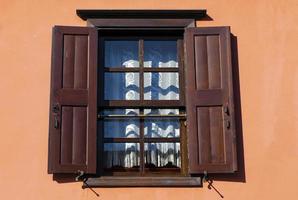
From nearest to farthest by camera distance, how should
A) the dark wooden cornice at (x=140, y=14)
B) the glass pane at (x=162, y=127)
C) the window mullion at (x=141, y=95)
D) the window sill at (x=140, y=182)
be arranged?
the window sill at (x=140, y=182) < the window mullion at (x=141, y=95) < the glass pane at (x=162, y=127) < the dark wooden cornice at (x=140, y=14)

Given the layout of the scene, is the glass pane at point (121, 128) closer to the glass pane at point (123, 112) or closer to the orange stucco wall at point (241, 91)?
the glass pane at point (123, 112)

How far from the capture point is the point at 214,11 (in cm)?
705

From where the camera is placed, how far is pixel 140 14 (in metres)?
6.96

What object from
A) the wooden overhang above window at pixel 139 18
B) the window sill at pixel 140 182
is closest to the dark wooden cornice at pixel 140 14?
the wooden overhang above window at pixel 139 18

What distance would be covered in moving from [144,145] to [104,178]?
0.53 metres

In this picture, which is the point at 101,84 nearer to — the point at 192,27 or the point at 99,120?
the point at 99,120

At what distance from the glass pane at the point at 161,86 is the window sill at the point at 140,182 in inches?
33.8

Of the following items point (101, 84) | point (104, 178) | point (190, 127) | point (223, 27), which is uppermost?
point (223, 27)

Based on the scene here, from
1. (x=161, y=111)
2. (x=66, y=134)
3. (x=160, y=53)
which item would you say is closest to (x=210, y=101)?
(x=161, y=111)

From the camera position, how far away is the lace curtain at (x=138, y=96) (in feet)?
22.1

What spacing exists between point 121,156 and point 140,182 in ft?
1.25

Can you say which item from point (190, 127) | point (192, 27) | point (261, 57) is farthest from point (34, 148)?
point (261, 57)

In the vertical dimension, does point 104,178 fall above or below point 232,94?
below

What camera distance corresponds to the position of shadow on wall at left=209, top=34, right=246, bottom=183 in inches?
258
